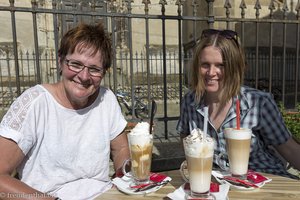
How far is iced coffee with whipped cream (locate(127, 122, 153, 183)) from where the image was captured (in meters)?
1.38

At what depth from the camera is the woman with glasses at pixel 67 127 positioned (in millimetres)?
1513

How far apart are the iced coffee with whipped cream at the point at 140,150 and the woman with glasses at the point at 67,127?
0.37 m

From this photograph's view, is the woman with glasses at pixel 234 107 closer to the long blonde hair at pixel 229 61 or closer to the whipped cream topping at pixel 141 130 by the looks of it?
the long blonde hair at pixel 229 61

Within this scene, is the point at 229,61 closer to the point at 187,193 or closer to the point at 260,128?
the point at 260,128

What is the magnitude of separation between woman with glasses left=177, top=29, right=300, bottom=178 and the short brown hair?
0.58 m

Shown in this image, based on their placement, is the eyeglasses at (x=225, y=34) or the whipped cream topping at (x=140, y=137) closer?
the whipped cream topping at (x=140, y=137)

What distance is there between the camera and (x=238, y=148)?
1.42m

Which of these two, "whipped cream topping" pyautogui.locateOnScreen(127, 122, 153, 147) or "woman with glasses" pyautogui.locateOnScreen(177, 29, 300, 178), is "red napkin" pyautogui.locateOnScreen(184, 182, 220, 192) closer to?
"whipped cream topping" pyautogui.locateOnScreen(127, 122, 153, 147)

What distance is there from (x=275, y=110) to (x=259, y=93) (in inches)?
5.2

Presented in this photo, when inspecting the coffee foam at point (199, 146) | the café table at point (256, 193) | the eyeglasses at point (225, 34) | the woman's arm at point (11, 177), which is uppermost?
the eyeglasses at point (225, 34)

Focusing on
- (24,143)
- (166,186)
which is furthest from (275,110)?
(24,143)

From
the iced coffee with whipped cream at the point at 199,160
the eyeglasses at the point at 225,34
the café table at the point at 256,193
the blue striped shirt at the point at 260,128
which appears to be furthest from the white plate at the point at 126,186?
the eyeglasses at the point at 225,34

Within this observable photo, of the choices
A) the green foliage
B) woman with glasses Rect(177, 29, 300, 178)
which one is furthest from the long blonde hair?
the green foliage

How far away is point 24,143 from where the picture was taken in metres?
1.48
